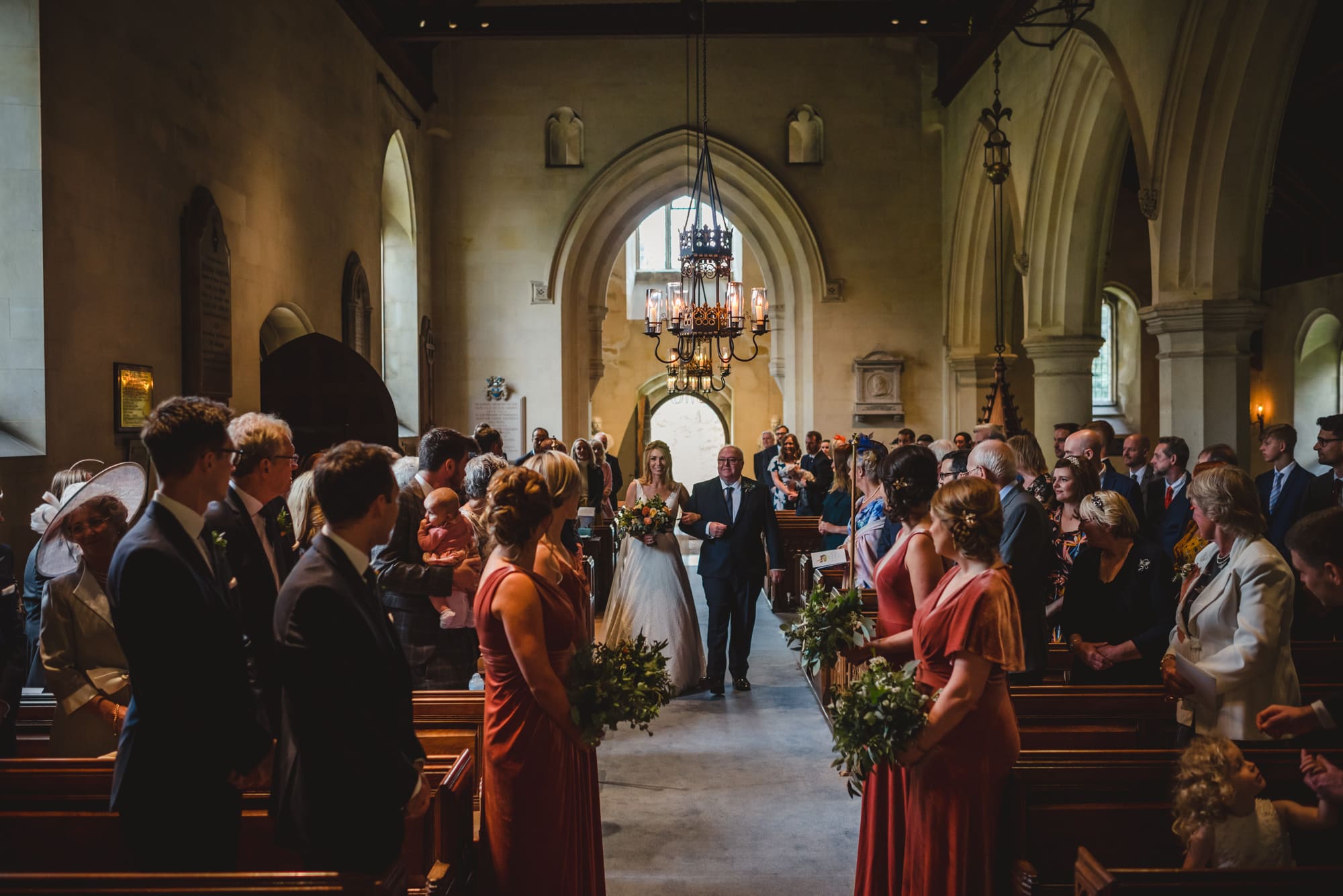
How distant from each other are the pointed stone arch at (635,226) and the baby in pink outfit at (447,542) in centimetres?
983

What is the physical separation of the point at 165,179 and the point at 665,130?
794 cm

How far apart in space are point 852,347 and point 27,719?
11.2 meters

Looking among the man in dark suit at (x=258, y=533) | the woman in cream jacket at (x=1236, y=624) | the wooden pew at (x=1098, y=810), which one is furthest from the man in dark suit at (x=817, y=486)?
the man in dark suit at (x=258, y=533)

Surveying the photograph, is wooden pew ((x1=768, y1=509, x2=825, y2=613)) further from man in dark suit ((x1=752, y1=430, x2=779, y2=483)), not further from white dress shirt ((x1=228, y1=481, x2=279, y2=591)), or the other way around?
white dress shirt ((x1=228, y1=481, x2=279, y2=591))

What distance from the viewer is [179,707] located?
1925mm

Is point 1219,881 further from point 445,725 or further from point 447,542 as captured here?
point 447,542

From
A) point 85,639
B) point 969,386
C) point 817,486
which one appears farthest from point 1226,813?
point 969,386

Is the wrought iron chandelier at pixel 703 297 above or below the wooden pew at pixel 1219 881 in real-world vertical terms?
above

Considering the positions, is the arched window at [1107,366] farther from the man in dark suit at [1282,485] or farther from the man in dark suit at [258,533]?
the man in dark suit at [258,533]

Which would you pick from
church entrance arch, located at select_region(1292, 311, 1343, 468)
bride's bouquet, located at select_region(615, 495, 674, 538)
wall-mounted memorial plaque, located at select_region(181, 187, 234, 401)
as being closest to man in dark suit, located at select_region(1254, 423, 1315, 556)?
bride's bouquet, located at select_region(615, 495, 674, 538)

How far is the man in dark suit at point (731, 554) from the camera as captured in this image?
5773 mm

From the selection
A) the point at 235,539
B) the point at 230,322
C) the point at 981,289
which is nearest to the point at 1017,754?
the point at 235,539

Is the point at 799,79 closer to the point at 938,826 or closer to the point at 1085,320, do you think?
the point at 1085,320

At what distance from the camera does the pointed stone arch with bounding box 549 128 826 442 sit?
1320 cm
